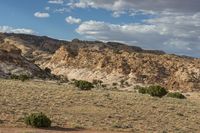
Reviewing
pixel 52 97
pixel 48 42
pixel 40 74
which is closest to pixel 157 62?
pixel 40 74

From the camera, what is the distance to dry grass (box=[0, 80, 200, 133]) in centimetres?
2566

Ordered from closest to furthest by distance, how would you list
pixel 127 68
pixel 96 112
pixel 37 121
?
pixel 37 121 → pixel 96 112 → pixel 127 68

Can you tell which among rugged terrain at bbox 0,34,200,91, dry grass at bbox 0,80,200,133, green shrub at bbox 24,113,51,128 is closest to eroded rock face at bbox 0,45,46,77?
rugged terrain at bbox 0,34,200,91

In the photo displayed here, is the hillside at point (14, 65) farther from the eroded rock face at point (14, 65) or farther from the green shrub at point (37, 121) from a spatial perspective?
the green shrub at point (37, 121)

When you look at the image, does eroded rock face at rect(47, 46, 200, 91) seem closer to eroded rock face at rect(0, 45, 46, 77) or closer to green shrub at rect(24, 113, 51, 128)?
eroded rock face at rect(0, 45, 46, 77)

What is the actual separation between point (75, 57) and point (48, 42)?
90.4m

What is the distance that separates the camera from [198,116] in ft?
110

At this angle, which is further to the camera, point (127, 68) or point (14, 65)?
point (127, 68)

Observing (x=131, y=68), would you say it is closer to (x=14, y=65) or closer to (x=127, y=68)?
(x=127, y=68)

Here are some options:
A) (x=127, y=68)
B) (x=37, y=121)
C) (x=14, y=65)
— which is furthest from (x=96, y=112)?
(x=127, y=68)

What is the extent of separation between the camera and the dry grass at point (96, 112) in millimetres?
25656

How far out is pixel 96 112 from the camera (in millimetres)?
30516

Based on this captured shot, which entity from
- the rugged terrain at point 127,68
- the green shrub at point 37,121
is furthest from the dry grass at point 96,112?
the rugged terrain at point 127,68

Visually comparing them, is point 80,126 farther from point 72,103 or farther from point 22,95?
point 22,95
